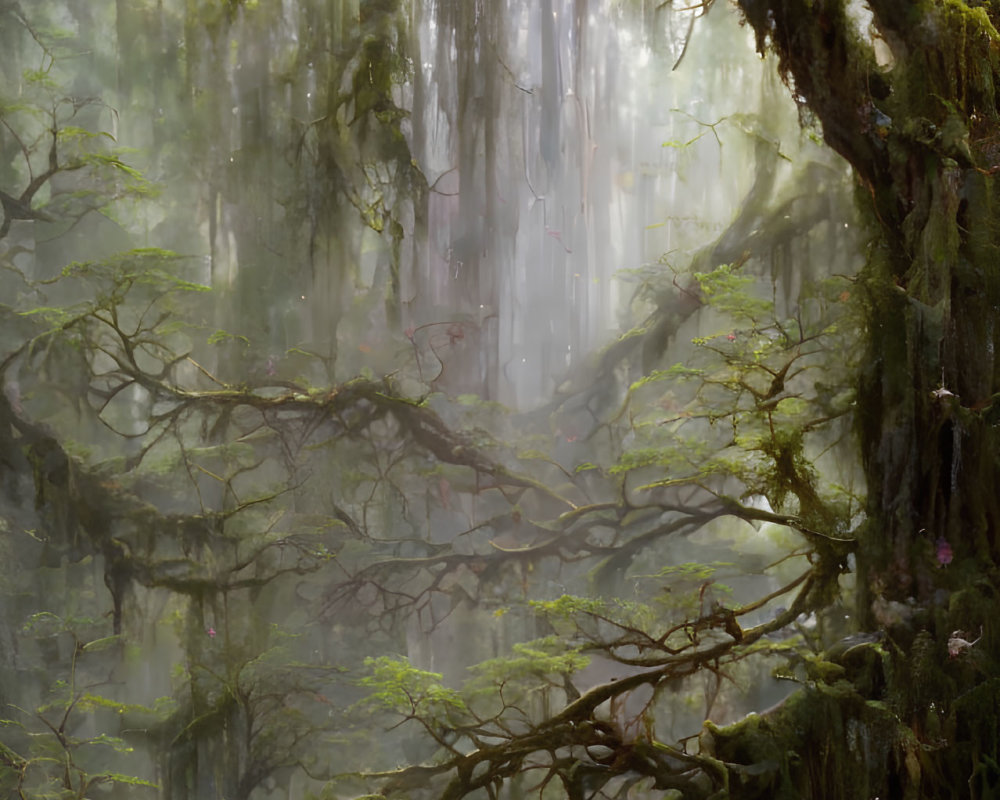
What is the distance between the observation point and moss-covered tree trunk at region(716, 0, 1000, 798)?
100 inches

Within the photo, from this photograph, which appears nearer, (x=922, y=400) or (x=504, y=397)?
(x=922, y=400)

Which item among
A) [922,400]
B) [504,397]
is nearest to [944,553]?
[922,400]

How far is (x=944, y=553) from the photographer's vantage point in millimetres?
2611

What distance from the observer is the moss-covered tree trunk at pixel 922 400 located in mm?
2551

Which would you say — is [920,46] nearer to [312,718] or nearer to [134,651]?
[312,718]

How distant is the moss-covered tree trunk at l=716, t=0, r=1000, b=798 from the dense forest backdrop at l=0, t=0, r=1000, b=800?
0.01m

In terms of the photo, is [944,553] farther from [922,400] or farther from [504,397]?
[504,397]

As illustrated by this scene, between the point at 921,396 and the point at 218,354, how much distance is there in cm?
405

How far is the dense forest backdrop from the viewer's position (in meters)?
2.64

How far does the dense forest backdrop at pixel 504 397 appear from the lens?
8.66 feet

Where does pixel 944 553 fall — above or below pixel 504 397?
below

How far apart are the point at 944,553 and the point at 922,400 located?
46 cm

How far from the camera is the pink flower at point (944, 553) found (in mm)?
2604

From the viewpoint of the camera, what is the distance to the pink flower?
260cm
